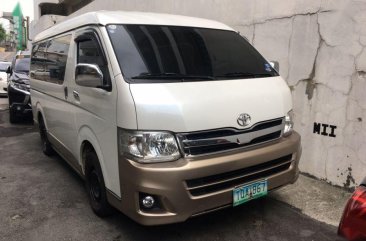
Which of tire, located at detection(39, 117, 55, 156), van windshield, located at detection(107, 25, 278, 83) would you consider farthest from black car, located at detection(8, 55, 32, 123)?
van windshield, located at detection(107, 25, 278, 83)

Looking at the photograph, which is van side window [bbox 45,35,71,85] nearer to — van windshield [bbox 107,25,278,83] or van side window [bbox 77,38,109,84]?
van side window [bbox 77,38,109,84]

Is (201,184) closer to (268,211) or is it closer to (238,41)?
(268,211)

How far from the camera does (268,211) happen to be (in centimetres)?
400

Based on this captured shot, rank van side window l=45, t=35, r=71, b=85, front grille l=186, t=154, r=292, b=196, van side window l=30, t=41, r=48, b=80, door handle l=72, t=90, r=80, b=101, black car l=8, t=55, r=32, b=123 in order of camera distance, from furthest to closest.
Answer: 1. black car l=8, t=55, r=32, b=123
2. van side window l=30, t=41, r=48, b=80
3. van side window l=45, t=35, r=71, b=85
4. door handle l=72, t=90, r=80, b=101
5. front grille l=186, t=154, r=292, b=196

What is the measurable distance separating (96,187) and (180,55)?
1.54 meters

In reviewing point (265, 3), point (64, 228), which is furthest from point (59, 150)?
point (265, 3)

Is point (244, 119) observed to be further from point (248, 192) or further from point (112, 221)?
point (112, 221)

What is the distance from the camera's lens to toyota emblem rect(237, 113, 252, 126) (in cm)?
318

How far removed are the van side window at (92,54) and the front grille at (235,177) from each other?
3.82 ft

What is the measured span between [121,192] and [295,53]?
9.75 ft

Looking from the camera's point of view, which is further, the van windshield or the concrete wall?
the concrete wall

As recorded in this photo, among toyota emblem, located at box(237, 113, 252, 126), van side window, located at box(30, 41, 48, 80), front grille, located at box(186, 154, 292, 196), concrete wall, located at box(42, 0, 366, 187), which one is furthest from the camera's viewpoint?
van side window, located at box(30, 41, 48, 80)

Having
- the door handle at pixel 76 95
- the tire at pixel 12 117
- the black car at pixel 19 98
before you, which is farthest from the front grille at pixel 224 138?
the tire at pixel 12 117

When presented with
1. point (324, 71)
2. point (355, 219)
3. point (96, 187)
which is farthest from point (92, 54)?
point (355, 219)
